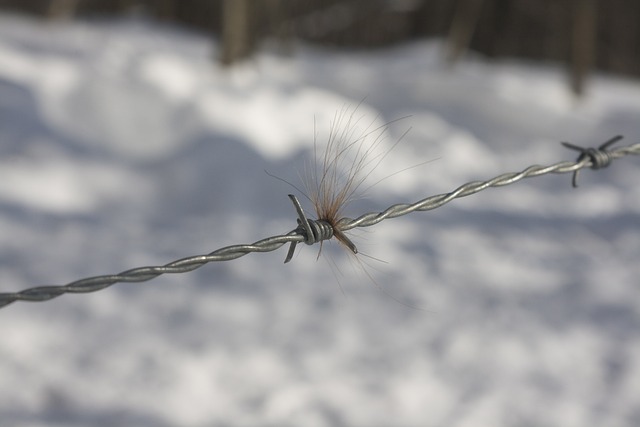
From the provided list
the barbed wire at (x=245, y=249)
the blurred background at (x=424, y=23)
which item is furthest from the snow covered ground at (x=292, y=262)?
the barbed wire at (x=245, y=249)

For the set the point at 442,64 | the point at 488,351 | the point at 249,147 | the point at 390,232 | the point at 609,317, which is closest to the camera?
the point at 488,351

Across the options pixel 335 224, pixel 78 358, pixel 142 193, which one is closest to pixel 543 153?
pixel 142 193

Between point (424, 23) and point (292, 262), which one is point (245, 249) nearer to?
point (292, 262)

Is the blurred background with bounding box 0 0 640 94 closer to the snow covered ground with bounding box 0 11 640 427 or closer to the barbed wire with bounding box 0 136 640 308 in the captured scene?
the snow covered ground with bounding box 0 11 640 427

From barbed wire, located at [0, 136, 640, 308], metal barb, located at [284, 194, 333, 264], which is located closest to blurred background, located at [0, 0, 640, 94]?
barbed wire, located at [0, 136, 640, 308]

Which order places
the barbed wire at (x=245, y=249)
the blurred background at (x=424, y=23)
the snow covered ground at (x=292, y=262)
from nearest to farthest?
the barbed wire at (x=245, y=249) → the snow covered ground at (x=292, y=262) → the blurred background at (x=424, y=23)

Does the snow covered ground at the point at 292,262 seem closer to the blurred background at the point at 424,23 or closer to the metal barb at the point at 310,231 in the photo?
the blurred background at the point at 424,23

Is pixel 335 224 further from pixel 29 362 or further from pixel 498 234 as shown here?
pixel 498 234

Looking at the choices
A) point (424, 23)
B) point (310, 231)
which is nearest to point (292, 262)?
point (310, 231)
